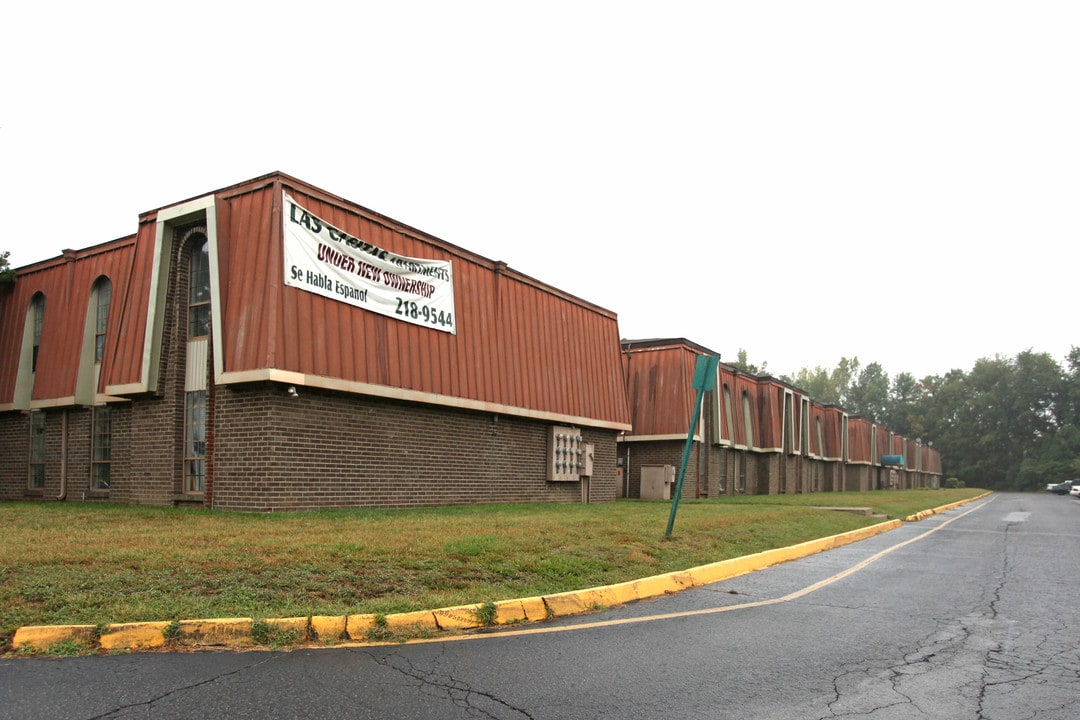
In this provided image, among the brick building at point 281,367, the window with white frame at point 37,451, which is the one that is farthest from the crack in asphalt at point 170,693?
the window with white frame at point 37,451

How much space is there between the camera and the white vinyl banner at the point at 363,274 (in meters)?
14.5

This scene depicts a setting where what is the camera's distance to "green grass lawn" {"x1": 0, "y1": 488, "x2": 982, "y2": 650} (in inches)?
269

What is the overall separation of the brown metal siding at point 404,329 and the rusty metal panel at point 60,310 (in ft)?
18.9

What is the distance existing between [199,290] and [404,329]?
13.7 ft

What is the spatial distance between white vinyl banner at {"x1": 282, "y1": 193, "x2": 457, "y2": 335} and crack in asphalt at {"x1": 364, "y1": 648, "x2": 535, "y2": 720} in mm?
9775

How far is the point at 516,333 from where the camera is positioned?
20.7m

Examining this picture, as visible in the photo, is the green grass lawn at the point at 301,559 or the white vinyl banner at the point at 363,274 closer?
the green grass lawn at the point at 301,559

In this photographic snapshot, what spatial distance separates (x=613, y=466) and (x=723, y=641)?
18797 millimetres

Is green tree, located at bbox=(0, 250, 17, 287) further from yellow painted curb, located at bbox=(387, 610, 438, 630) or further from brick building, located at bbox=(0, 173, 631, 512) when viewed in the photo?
yellow painted curb, located at bbox=(387, 610, 438, 630)

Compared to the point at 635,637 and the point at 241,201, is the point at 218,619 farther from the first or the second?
the point at 241,201

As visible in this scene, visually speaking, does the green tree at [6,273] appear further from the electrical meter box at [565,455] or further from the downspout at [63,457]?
the electrical meter box at [565,455]

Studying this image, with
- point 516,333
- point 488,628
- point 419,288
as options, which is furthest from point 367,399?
point 488,628

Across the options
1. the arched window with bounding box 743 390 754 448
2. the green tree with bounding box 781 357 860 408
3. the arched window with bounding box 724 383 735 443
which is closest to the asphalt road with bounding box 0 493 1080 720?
the arched window with bounding box 724 383 735 443

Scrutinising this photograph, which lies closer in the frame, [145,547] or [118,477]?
[145,547]
